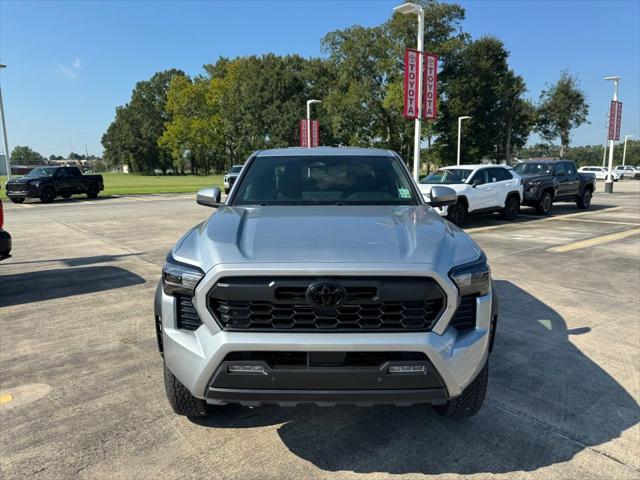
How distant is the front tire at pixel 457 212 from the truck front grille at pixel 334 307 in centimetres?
1077

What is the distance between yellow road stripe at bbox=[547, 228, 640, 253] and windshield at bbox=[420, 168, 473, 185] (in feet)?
12.1

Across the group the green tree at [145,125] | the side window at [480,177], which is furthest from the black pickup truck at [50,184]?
the green tree at [145,125]

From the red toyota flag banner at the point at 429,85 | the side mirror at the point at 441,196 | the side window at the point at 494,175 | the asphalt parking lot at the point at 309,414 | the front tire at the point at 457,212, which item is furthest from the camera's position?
the red toyota flag banner at the point at 429,85

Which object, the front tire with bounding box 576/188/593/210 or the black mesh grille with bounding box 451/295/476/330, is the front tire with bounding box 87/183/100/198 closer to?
the front tire with bounding box 576/188/593/210

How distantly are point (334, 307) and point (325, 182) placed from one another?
1.83 meters

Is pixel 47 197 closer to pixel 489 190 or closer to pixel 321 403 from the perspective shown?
pixel 489 190

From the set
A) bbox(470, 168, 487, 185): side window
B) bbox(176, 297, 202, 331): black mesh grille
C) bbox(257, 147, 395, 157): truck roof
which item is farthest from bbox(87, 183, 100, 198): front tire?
bbox(176, 297, 202, 331): black mesh grille

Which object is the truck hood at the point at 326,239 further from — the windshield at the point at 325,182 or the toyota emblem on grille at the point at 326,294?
the windshield at the point at 325,182

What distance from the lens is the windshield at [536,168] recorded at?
16298 millimetres

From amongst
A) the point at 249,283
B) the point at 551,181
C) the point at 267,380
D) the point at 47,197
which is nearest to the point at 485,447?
the point at 267,380

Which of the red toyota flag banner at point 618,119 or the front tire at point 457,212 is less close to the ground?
the red toyota flag banner at point 618,119

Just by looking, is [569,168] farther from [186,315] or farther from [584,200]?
[186,315]

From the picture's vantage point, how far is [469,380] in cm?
242

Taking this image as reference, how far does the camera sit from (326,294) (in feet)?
7.55
